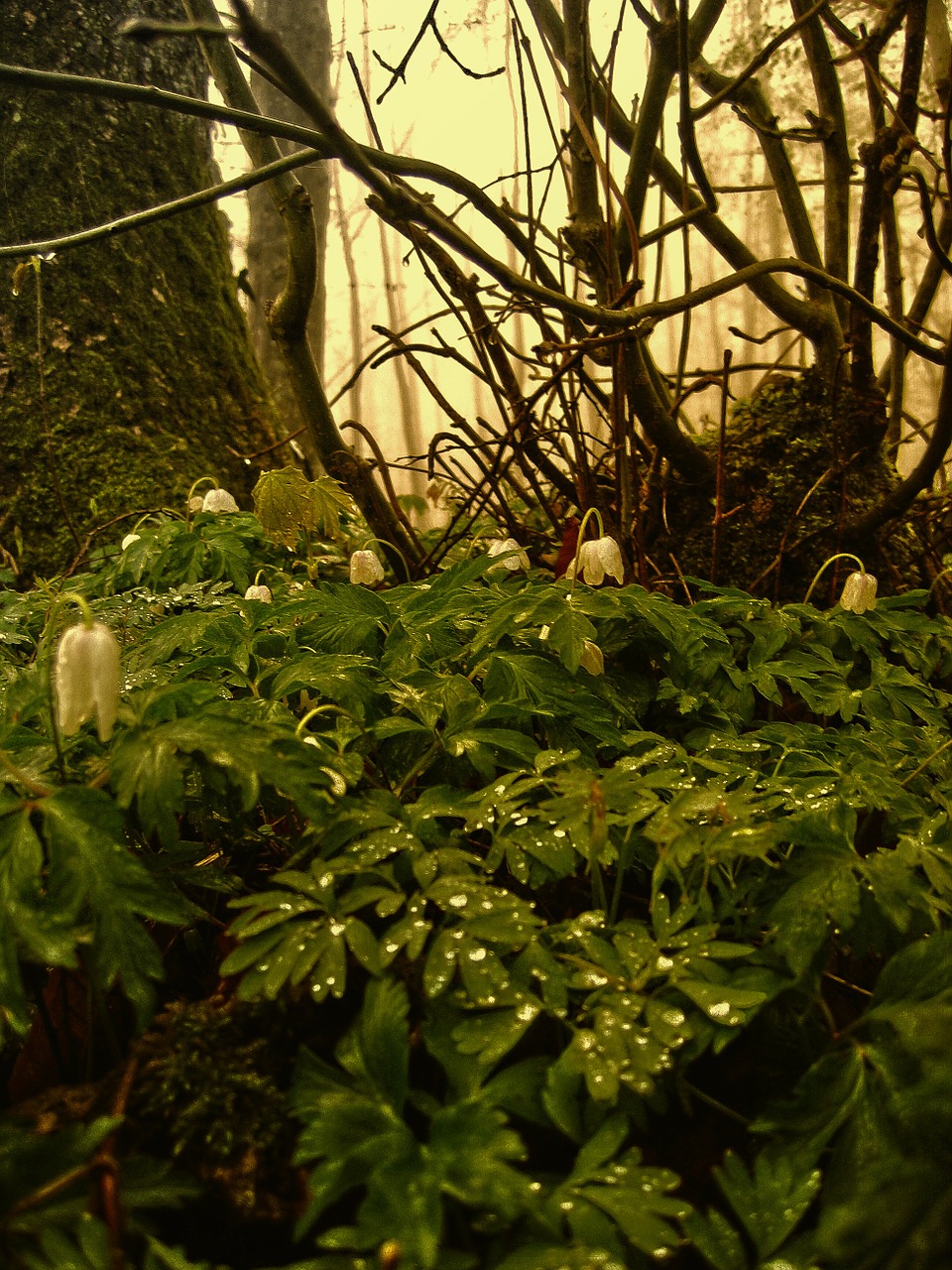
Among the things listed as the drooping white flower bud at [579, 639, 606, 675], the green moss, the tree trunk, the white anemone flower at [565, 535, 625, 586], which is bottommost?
the green moss

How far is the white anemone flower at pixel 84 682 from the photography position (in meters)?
1.00

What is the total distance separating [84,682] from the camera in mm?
1006

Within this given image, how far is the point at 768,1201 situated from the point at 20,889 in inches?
32.5

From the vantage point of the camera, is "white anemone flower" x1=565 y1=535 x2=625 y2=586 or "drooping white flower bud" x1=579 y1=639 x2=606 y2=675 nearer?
"drooping white flower bud" x1=579 y1=639 x2=606 y2=675

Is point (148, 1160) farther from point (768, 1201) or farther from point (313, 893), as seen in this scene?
point (768, 1201)

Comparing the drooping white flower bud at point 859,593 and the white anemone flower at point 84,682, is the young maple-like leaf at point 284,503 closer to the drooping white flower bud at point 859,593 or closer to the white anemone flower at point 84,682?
the white anemone flower at point 84,682

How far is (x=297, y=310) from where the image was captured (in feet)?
8.89

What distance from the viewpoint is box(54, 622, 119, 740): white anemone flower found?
1.00 m

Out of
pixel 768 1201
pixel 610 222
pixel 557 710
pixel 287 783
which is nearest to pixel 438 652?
pixel 557 710

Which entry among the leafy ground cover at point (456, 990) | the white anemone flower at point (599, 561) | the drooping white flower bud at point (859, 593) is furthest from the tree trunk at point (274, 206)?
the leafy ground cover at point (456, 990)

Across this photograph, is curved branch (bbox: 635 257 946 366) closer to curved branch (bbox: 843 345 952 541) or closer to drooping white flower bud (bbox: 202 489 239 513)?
curved branch (bbox: 843 345 952 541)

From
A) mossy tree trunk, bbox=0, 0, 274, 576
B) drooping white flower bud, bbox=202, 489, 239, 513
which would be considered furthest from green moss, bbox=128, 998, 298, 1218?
mossy tree trunk, bbox=0, 0, 274, 576

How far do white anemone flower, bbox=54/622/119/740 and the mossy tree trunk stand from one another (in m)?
2.13

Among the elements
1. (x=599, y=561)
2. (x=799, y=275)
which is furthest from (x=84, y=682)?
(x=799, y=275)
